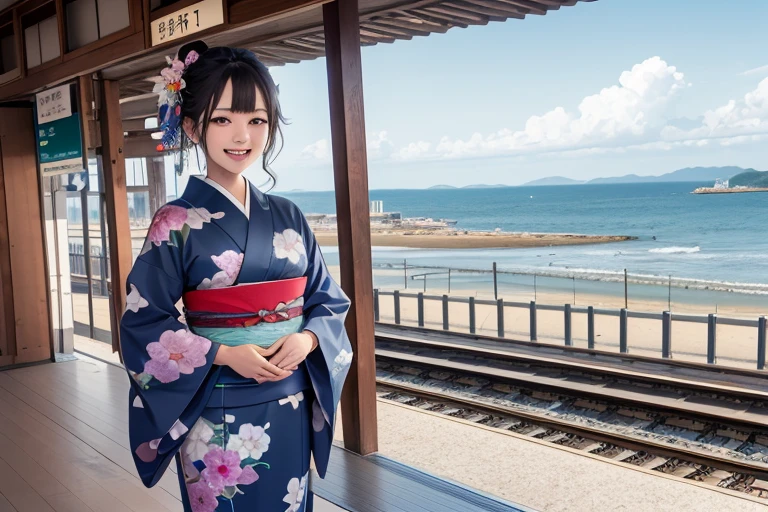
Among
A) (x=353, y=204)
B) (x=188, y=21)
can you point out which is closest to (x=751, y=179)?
(x=353, y=204)

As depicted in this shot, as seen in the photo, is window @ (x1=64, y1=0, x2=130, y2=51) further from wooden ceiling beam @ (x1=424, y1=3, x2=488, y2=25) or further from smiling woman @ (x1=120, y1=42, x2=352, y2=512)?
smiling woman @ (x1=120, y1=42, x2=352, y2=512)

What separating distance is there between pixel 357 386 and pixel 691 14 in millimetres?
40917

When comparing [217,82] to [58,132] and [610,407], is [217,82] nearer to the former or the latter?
[58,132]

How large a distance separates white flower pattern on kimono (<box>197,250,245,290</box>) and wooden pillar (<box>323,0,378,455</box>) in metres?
1.57

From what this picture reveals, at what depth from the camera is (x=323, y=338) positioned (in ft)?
5.65

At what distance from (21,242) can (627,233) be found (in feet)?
103

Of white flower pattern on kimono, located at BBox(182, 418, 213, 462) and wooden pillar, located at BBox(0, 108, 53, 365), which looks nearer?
white flower pattern on kimono, located at BBox(182, 418, 213, 462)

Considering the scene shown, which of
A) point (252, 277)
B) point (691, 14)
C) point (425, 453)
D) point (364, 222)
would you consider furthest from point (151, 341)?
point (691, 14)

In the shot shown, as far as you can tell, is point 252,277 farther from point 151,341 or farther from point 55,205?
point 55,205

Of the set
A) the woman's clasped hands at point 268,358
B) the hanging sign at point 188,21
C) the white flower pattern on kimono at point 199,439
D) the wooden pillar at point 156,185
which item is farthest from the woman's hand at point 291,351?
the wooden pillar at point 156,185

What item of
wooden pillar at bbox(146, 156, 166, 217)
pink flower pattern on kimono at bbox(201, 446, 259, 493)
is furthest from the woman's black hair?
wooden pillar at bbox(146, 156, 166, 217)

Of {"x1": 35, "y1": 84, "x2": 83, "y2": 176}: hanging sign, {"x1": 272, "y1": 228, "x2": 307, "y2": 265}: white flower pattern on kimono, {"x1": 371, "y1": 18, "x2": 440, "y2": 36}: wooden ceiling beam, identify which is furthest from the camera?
{"x1": 35, "y1": 84, "x2": 83, "y2": 176}: hanging sign

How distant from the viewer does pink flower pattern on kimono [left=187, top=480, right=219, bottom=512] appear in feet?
5.32

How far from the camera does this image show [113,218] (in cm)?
492
